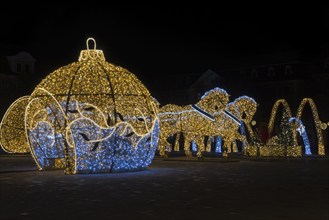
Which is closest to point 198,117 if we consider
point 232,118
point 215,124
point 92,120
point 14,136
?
point 215,124

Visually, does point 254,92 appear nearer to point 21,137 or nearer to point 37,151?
point 21,137

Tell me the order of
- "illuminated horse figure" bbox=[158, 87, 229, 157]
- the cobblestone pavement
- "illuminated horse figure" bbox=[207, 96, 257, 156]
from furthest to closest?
1. "illuminated horse figure" bbox=[207, 96, 257, 156]
2. "illuminated horse figure" bbox=[158, 87, 229, 157]
3. the cobblestone pavement

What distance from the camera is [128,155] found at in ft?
64.9

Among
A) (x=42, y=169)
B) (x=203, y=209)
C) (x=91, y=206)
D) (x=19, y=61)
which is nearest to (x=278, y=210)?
(x=203, y=209)

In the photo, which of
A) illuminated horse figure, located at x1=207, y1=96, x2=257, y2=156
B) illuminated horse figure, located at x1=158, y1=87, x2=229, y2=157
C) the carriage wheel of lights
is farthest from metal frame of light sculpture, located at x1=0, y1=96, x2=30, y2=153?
illuminated horse figure, located at x1=207, y1=96, x2=257, y2=156

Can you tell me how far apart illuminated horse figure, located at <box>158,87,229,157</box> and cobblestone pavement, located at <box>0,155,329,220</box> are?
10.2 m

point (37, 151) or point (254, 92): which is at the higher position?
point (254, 92)

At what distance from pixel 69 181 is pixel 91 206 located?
209 inches

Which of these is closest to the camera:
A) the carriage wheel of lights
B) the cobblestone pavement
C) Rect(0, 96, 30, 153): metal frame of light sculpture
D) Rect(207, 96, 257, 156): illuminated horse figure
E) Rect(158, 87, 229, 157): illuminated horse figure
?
the cobblestone pavement

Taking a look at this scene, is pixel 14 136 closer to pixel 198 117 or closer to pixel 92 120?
pixel 92 120

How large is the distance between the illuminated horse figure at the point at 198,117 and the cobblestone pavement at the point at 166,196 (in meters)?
10.2

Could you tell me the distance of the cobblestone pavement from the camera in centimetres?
1052

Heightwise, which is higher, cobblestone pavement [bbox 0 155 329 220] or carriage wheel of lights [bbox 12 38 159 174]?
carriage wheel of lights [bbox 12 38 159 174]

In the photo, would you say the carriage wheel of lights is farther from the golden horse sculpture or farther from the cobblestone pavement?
the golden horse sculpture
